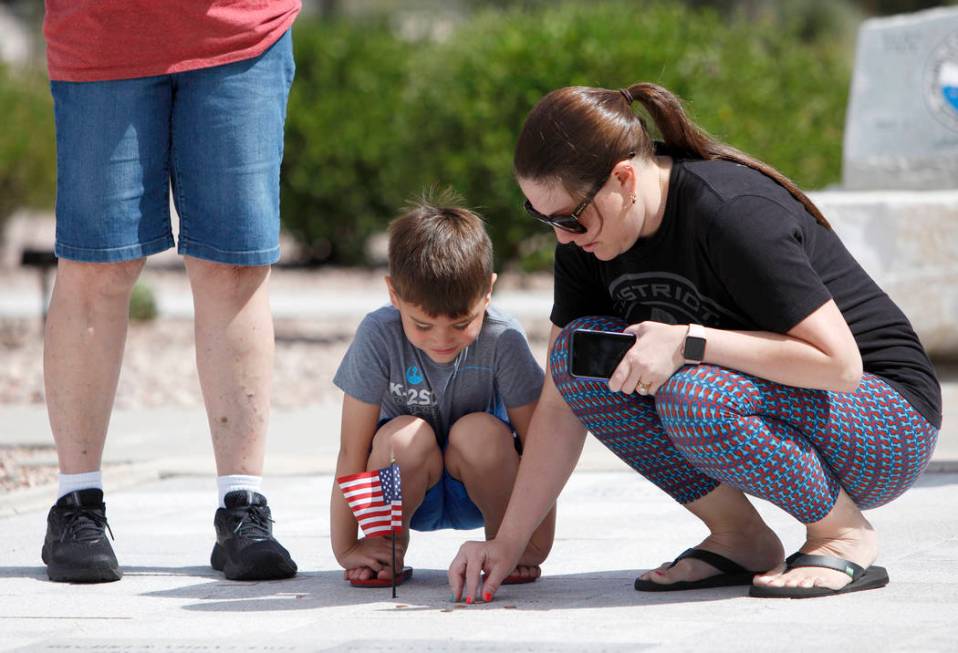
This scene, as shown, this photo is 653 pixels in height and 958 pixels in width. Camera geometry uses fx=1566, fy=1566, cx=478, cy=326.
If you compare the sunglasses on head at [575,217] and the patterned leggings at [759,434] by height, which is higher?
the sunglasses on head at [575,217]

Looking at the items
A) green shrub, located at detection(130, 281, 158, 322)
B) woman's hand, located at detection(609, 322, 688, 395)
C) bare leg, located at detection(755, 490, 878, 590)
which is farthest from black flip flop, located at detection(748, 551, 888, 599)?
green shrub, located at detection(130, 281, 158, 322)

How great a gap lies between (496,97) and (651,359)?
6112mm

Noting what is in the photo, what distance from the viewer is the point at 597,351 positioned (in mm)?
3035

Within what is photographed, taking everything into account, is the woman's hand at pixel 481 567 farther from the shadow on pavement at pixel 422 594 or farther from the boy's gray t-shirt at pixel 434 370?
the boy's gray t-shirt at pixel 434 370

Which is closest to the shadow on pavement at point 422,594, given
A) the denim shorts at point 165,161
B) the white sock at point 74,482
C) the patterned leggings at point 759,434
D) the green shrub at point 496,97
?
the patterned leggings at point 759,434

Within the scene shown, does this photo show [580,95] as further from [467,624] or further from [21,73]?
[21,73]

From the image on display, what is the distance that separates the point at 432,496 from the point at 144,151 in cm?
101

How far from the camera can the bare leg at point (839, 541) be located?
10.1 ft

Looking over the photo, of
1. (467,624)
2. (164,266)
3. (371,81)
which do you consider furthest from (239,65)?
(164,266)

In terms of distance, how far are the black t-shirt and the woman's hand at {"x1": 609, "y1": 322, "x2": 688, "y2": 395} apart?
0.14 metres

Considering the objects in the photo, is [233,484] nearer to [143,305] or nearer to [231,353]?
[231,353]

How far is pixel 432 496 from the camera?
137 inches

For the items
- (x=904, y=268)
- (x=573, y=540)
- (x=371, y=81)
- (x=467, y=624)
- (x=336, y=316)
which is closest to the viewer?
(x=467, y=624)

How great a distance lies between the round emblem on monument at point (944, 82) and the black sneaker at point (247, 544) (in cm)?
456
